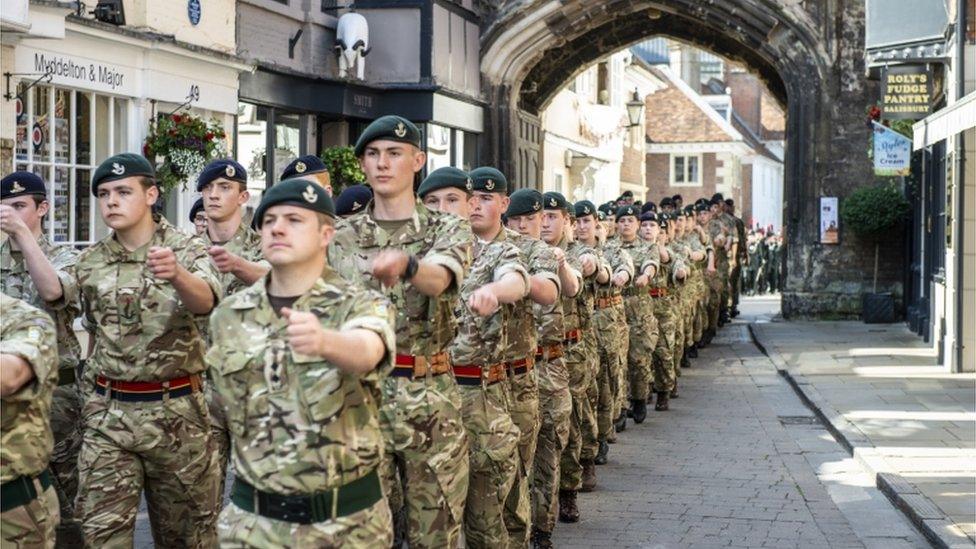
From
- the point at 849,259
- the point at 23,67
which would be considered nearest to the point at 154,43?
the point at 23,67

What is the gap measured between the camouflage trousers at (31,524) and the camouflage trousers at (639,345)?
9708 mm

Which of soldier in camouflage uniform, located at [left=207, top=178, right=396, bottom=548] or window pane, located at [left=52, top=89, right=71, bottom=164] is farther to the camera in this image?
window pane, located at [left=52, top=89, right=71, bottom=164]

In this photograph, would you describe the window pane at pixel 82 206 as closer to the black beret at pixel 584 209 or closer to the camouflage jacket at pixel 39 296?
the black beret at pixel 584 209

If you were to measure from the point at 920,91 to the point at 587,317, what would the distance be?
12984 mm

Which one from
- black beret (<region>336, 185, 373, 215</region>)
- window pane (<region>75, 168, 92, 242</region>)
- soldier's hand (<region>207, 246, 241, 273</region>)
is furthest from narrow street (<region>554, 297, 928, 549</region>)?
window pane (<region>75, 168, 92, 242</region>)

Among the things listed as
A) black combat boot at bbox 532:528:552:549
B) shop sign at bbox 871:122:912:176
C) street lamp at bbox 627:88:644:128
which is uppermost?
street lamp at bbox 627:88:644:128

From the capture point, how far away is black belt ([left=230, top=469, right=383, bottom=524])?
5.18 m

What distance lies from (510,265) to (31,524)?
2.80 m

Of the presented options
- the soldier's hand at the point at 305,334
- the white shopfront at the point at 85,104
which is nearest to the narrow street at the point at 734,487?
the soldier's hand at the point at 305,334

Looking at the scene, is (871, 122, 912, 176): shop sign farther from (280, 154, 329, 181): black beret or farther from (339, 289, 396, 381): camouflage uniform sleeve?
(339, 289, 396, 381): camouflage uniform sleeve

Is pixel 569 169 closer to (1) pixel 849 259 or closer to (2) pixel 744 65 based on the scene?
(2) pixel 744 65

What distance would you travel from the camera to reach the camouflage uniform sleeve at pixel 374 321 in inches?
201

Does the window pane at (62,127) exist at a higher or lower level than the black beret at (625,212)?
higher

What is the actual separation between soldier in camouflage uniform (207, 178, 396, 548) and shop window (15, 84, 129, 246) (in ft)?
30.8
